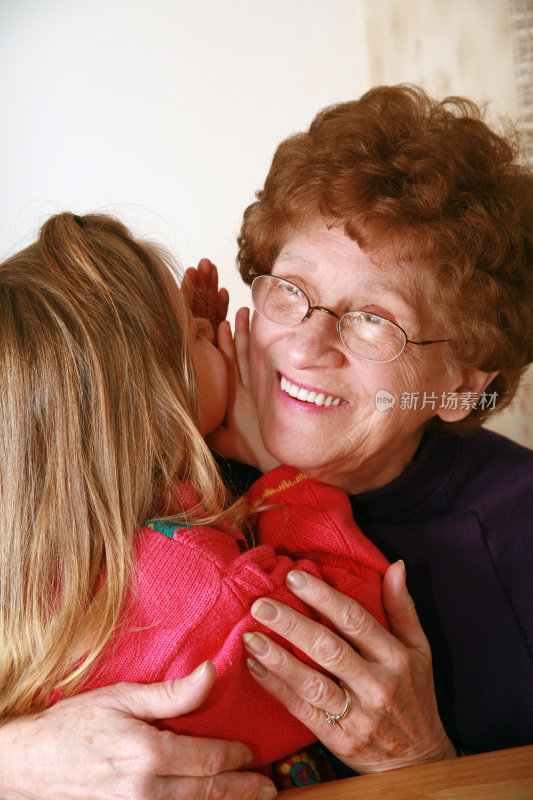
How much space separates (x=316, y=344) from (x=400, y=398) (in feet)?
0.87

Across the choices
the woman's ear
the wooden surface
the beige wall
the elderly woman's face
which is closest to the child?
the wooden surface

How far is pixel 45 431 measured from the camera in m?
1.32

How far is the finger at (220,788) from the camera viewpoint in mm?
1209

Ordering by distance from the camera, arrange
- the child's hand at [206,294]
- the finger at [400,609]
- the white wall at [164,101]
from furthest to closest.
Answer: the white wall at [164,101] < the child's hand at [206,294] < the finger at [400,609]

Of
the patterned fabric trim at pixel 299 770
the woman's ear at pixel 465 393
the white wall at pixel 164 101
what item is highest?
the white wall at pixel 164 101

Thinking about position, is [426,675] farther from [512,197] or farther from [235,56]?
[235,56]

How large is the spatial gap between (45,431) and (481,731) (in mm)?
1293

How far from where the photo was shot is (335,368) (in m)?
1.64

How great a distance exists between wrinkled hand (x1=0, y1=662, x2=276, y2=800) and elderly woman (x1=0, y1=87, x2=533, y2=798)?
0.01 meters

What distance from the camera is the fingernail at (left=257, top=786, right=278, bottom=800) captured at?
1286mm

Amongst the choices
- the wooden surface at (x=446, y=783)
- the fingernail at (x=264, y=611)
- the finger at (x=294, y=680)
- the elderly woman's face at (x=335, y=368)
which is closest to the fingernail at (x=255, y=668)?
the finger at (x=294, y=680)

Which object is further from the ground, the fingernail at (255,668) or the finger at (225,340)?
the finger at (225,340)

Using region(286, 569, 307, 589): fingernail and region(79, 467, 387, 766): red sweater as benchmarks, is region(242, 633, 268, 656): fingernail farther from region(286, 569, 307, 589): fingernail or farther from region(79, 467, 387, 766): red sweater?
region(286, 569, 307, 589): fingernail

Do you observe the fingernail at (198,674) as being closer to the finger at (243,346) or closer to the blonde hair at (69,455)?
the blonde hair at (69,455)
